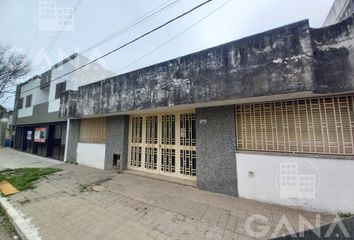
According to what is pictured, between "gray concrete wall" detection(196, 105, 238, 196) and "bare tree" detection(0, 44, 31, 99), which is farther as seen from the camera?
"bare tree" detection(0, 44, 31, 99)

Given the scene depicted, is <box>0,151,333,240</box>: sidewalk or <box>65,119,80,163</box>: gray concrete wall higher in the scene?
<box>65,119,80,163</box>: gray concrete wall

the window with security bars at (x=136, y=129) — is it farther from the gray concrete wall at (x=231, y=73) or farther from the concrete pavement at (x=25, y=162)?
the concrete pavement at (x=25, y=162)

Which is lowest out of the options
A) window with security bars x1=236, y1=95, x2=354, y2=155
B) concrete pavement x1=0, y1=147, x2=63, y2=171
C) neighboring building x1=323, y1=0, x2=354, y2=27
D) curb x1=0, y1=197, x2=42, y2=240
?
curb x1=0, y1=197, x2=42, y2=240

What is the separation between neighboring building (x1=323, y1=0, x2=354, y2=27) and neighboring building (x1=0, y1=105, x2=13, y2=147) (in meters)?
27.7

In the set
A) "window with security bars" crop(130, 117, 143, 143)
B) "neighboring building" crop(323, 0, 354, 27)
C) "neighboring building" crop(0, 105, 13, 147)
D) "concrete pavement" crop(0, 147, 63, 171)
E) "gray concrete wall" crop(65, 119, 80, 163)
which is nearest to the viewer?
"neighboring building" crop(323, 0, 354, 27)

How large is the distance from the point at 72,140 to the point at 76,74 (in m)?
4.41

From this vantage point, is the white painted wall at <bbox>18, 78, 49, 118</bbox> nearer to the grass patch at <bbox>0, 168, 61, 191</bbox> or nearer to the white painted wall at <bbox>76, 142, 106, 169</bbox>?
the white painted wall at <bbox>76, 142, 106, 169</bbox>

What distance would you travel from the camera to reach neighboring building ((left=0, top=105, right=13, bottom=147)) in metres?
20.0

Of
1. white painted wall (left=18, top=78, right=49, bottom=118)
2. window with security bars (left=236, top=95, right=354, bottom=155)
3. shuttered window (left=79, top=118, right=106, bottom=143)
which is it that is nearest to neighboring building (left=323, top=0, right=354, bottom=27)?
window with security bars (left=236, top=95, right=354, bottom=155)

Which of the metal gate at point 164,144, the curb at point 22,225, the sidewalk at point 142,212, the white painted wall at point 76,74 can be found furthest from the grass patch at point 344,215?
the white painted wall at point 76,74

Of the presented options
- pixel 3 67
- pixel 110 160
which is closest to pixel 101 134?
pixel 110 160

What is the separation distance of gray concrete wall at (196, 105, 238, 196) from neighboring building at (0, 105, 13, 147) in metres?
24.1

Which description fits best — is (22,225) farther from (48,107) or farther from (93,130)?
(48,107)

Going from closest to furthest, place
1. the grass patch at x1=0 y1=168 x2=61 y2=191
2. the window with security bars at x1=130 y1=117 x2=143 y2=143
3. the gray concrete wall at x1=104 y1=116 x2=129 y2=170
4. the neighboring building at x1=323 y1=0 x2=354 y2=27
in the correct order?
the neighboring building at x1=323 y1=0 x2=354 y2=27 → the grass patch at x1=0 y1=168 x2=61 y2=191 → the window with security bars at x1=130 y1=117 x2=143 y2=143 → the gray concrete wall at x1=104 y1=116 x2=129 y2=170
